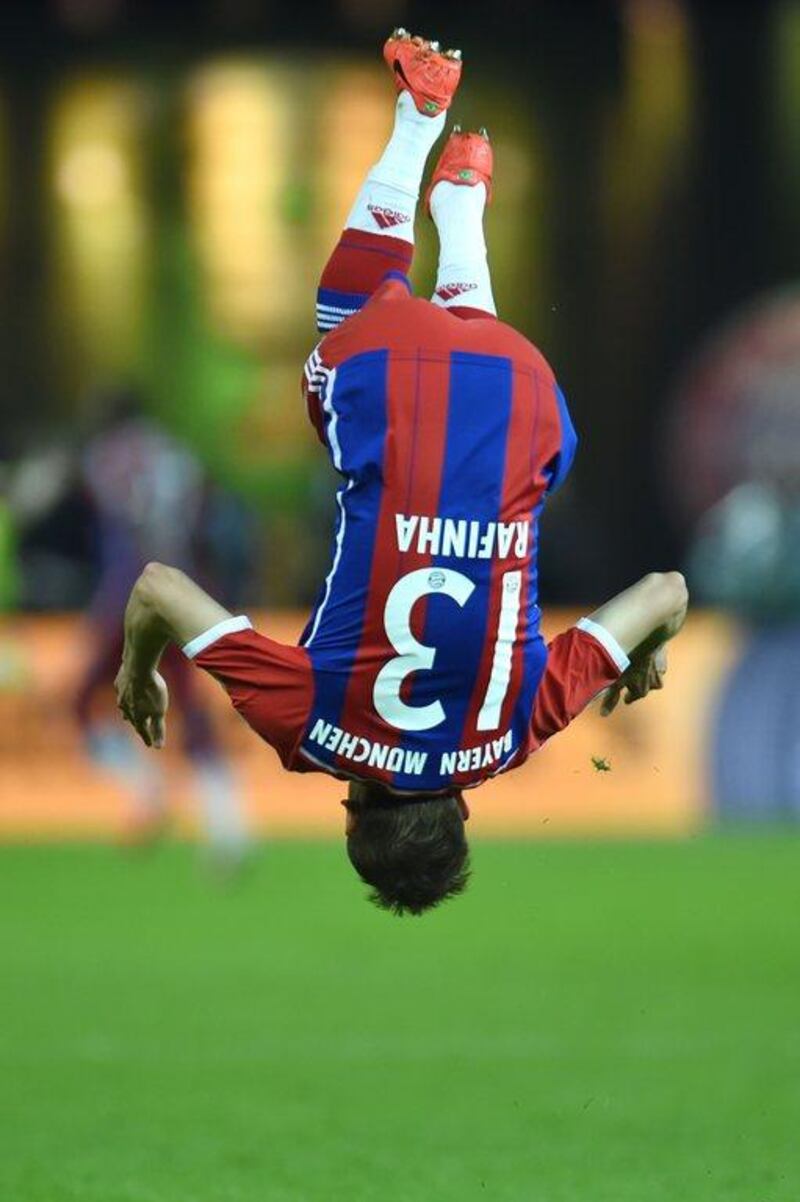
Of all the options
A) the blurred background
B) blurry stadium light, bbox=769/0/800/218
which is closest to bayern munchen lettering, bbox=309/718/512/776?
the blurred background

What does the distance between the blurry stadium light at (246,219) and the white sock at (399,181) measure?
13795mm

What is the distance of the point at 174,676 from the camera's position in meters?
17.2

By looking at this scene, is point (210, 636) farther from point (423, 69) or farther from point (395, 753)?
point (423, 69)

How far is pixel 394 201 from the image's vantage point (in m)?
8.12

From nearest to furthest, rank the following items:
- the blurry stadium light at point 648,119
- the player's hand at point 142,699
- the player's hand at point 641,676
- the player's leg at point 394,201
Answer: the player's hand at point 142,699 → the player's hand at point 641,676 → the player's leg at point 394,201 → the blurry stadium light at point 648,119


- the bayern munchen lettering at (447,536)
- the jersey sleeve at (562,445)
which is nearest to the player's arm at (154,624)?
the bayern munchen lettering at (447,536)

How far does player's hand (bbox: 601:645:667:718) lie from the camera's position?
794 cm

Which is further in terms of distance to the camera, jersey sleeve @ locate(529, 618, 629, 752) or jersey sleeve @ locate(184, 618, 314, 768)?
jersey sleeve @ locate(529, 618, 629, 752)

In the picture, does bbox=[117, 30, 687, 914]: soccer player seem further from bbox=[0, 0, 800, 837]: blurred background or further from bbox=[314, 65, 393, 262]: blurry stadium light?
bbox=[314, 65, 393, 262]: blurry stadium light

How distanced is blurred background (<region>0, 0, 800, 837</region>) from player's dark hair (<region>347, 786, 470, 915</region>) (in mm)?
13112

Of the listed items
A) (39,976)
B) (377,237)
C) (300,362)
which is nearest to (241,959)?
(39,976)

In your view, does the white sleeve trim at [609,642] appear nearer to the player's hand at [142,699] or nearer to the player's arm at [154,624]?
the player's arm at [154,624]

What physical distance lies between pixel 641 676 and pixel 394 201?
61.1 inches

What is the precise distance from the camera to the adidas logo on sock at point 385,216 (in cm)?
810
